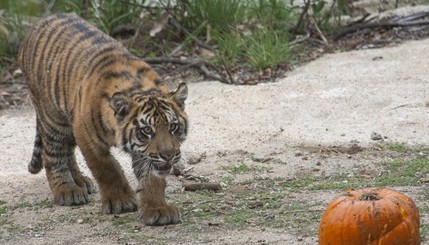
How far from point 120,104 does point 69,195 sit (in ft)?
3.44

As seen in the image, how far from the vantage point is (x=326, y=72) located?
9195mm

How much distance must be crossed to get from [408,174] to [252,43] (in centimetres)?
348

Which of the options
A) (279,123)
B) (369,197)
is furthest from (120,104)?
(279,123)

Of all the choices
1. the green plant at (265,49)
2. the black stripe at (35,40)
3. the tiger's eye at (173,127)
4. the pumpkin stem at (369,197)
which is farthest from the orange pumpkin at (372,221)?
the green plant at (265,49)

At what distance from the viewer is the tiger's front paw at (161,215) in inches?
227

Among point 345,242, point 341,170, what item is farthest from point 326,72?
point 345,242

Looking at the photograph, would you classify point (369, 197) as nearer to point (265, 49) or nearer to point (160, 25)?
point (265, 49)

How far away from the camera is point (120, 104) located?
570cm

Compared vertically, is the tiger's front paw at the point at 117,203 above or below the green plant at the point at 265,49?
above

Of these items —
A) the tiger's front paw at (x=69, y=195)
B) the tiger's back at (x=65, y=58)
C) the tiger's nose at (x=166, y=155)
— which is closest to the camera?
the tiger's nose at (x=166, y=155)

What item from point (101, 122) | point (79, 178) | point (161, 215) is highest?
point (101, 122)

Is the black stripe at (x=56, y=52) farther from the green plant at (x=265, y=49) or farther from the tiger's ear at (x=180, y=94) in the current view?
the green plant at (x=265, y=49)

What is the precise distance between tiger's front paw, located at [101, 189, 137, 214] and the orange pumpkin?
1.82m

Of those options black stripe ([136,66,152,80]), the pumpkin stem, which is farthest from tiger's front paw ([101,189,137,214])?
the pumpkin stem
